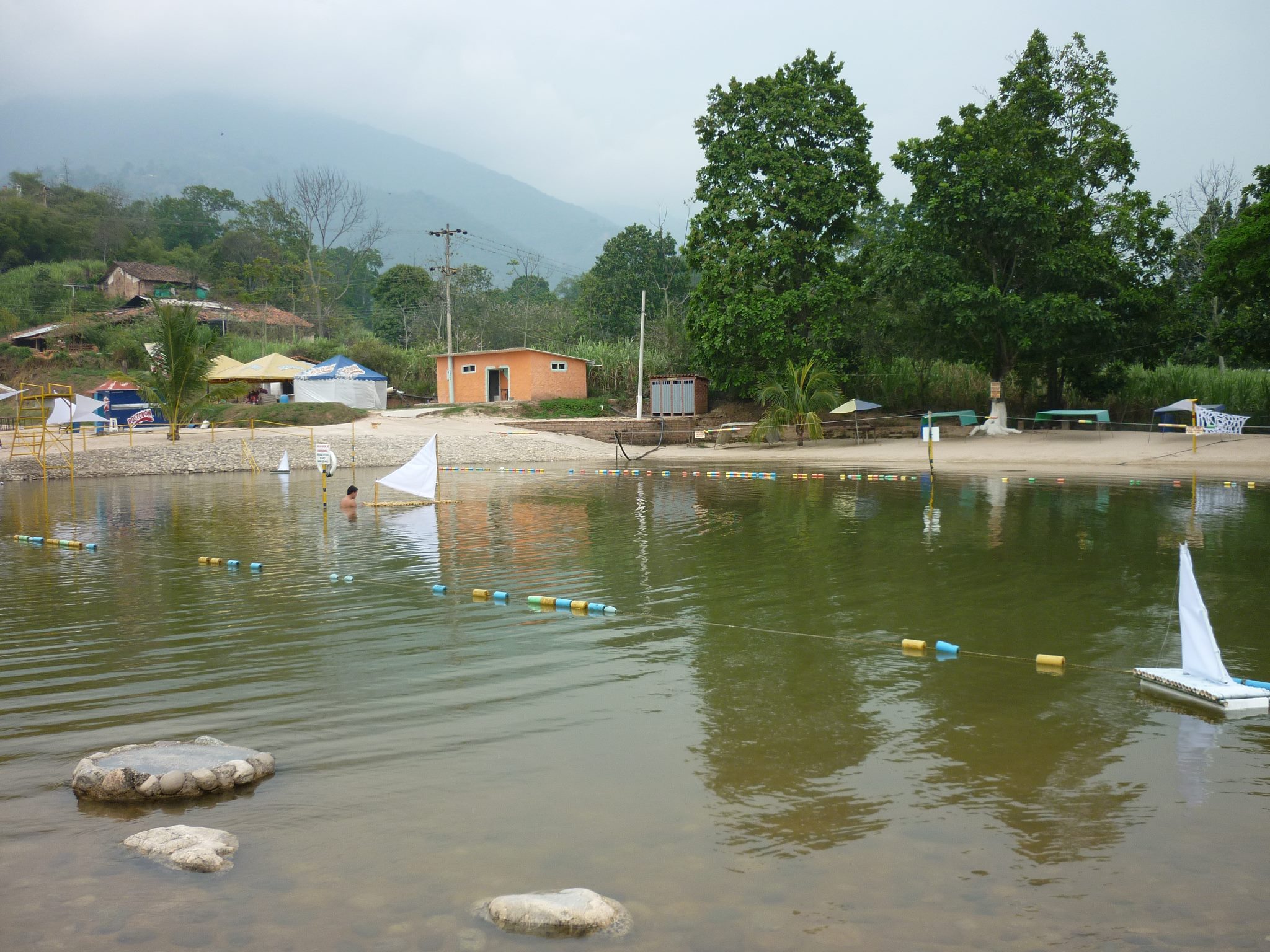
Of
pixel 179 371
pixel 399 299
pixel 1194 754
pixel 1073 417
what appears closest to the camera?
pixel 1194 754

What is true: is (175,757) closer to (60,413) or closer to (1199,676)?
(1199,676)

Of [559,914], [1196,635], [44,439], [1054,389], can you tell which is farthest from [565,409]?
[559,914]

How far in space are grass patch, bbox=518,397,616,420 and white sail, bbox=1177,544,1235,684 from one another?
1471 inches

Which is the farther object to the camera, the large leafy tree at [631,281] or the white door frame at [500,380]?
the large leafy tree at [631,281]

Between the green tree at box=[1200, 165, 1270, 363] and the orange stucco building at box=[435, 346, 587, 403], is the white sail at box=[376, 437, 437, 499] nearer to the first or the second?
the green tree at box=[1200, 165, 1270, 363]

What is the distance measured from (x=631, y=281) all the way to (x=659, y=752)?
2347 inches

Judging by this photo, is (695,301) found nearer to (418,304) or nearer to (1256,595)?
(1256,595)

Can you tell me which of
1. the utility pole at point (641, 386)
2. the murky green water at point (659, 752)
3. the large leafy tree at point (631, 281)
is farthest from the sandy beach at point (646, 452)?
the large leafy tree at point (631, 281)

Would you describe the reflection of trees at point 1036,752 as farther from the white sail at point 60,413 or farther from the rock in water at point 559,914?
the white sail at point 60,413

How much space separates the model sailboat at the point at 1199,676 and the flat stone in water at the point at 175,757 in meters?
5.95

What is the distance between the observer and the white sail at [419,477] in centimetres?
1836

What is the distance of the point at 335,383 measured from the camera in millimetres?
45469

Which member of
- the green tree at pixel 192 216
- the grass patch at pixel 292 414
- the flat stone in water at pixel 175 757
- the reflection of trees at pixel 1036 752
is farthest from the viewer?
the green tree at pixel 192 216

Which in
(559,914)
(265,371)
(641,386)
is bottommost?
(559,914)
